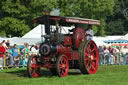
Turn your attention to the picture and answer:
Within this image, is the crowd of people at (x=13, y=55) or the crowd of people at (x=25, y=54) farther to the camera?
the crowd of people at (x=25, y=54)

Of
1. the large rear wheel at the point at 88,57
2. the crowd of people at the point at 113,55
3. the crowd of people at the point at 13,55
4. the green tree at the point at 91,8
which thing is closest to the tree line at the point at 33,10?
the green tree at the point at 91,8

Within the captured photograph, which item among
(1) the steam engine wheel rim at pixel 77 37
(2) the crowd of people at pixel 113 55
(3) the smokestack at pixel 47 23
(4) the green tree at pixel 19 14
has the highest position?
(4) the green tree at pixel 19 14

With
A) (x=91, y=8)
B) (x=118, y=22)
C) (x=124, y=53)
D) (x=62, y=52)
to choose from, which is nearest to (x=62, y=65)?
(x=62, y=52)

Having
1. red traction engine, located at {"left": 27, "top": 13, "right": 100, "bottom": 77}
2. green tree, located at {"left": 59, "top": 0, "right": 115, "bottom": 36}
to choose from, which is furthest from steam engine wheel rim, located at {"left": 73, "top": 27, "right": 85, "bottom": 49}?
green tree, located at {"left": 59, "top": 0, "right": 115, "bottom": 36}

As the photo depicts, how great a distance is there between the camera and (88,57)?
45.5 feet

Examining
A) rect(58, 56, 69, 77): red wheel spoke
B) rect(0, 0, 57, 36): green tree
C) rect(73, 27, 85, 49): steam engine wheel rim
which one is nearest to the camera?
rect(58, 56, 69, 77): red wheel spoke

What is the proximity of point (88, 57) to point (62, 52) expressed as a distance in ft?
4.07

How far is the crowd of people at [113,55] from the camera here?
23984 mm

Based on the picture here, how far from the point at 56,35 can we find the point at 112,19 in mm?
62745

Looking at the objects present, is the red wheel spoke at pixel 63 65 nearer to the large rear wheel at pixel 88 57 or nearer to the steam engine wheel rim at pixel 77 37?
the large rear wheel at pixel 88 57

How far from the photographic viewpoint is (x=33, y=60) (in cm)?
1292

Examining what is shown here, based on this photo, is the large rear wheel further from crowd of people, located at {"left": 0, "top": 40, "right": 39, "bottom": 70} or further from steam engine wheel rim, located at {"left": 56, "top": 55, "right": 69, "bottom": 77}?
crowd of people, located at {"left": 0, "top": 40, "right": 39, "bottom": 70}

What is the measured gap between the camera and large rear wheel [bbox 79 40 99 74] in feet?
43.6

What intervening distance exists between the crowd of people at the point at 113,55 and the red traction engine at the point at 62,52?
966 cm
